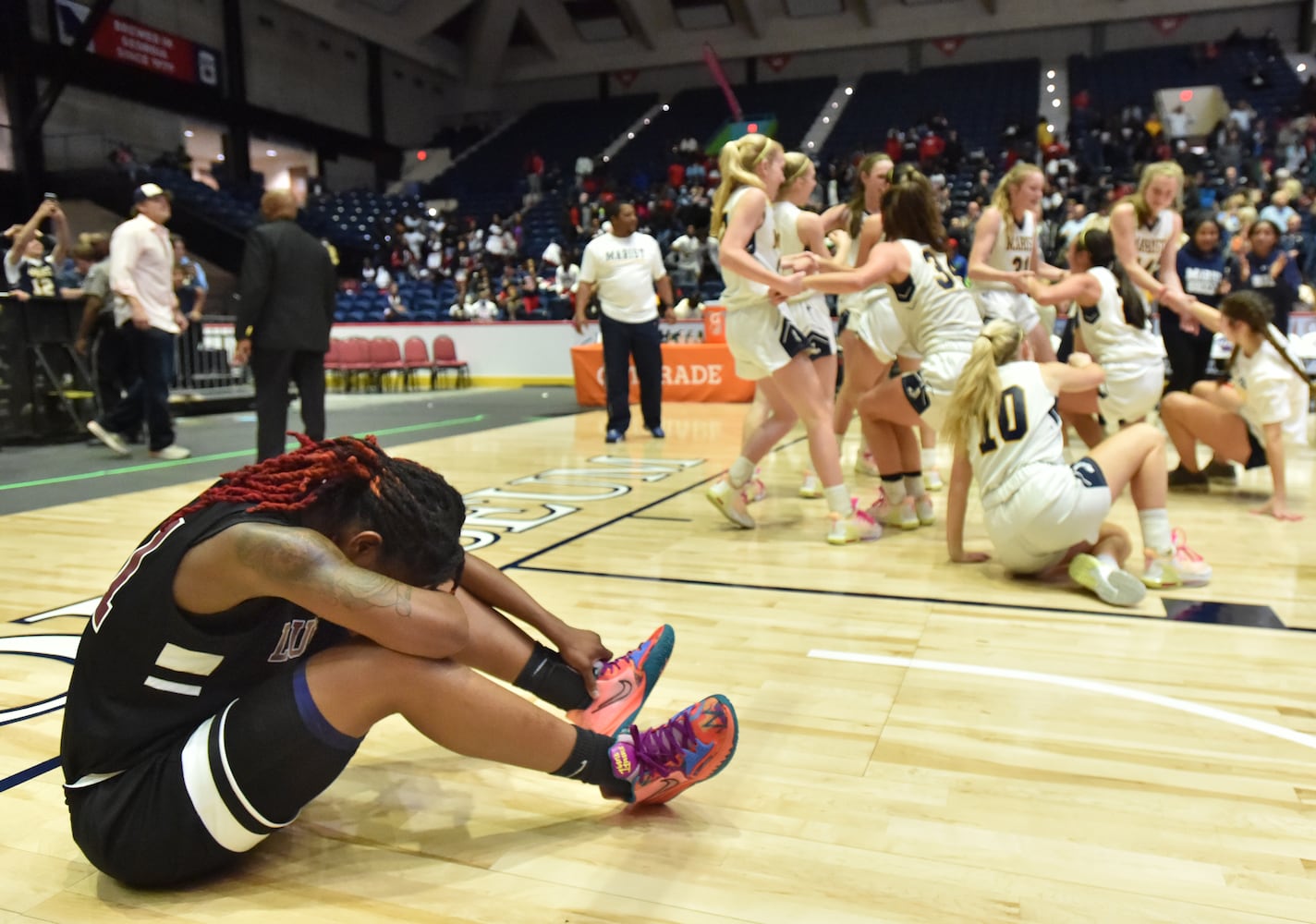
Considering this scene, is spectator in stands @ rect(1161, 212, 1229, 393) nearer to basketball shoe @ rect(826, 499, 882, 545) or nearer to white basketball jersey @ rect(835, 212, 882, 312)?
white basketball jersey @ rect(835, 212, 882, 312)

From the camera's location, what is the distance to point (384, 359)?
1399 centimetres

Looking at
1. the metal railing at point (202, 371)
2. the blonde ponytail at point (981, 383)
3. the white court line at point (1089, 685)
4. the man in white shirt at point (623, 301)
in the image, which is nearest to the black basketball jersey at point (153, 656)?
the white court line at point (1089, 685)

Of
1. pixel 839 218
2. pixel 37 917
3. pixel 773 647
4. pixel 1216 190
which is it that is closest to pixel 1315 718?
pixel 773 647

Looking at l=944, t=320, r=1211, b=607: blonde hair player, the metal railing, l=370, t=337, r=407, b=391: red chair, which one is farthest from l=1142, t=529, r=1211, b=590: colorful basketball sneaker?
l=370, t=337, r=407, b=391: red chair

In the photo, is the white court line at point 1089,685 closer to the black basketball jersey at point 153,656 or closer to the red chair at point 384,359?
the black basketball jersey at point 153,656

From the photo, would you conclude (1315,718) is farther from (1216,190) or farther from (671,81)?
(671,81)

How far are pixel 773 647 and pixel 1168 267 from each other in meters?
3.65

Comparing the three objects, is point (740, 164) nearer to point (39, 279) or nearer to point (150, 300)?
point (150, 300)

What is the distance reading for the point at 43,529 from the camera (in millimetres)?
Answer: 4152

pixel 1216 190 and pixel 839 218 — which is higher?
pixel 1216 190

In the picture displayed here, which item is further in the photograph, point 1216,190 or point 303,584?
point 1216,190

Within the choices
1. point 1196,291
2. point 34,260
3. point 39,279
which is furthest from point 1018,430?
point 34,260

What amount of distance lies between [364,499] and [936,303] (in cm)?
297

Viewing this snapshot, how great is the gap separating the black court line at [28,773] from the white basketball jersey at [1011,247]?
427cm
